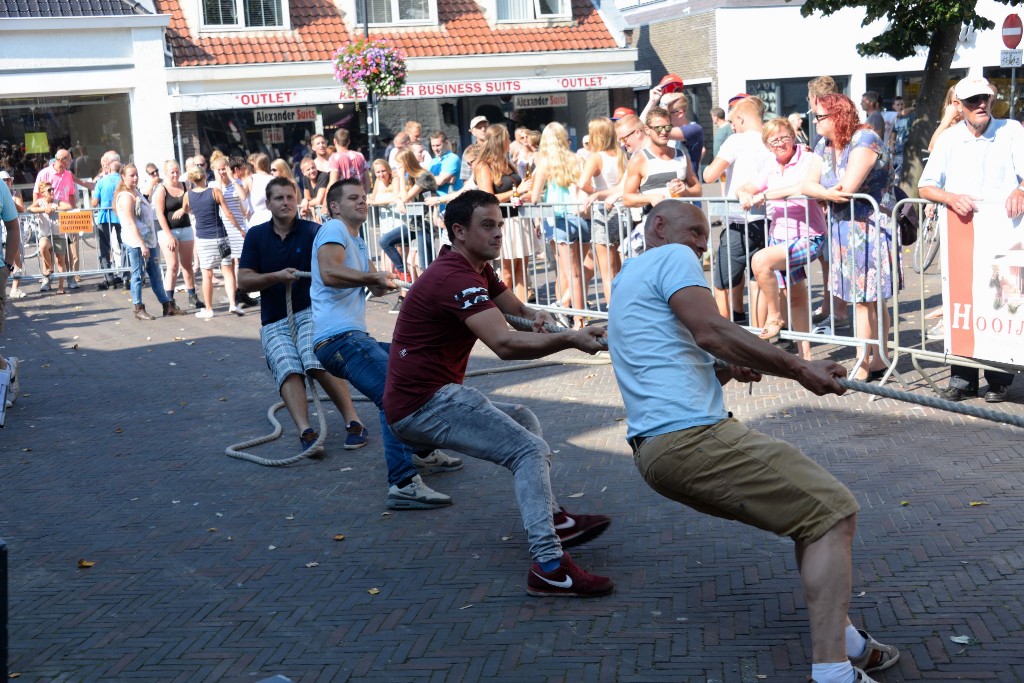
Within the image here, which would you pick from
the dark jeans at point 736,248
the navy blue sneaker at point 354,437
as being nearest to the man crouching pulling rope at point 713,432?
the navy blue sneaker at point 354,437

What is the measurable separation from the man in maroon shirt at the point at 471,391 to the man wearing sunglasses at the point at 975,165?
11.5 ft

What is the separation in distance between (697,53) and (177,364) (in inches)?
849

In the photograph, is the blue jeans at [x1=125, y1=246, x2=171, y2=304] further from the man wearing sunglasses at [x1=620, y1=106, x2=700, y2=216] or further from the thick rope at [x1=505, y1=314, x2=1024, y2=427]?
the thick rope at [x1=505, y1=314, x2=1024, y2=427]

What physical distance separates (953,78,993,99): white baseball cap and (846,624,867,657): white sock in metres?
4.69

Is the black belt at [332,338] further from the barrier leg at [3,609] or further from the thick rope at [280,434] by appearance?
the barrier leg at [3,609]

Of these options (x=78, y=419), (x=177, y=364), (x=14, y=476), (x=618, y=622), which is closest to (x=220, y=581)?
(x=618, y=622)

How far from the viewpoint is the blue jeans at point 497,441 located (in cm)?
498

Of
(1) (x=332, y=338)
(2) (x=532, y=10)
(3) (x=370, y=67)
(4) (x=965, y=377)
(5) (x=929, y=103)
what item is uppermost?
(2) (x=532, y=10)

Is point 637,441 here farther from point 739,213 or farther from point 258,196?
point 258,196

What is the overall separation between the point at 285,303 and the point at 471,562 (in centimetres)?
302

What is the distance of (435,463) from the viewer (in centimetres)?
696

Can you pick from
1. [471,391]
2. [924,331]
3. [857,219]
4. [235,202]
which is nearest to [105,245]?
[235,202]

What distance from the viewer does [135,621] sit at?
194 inches

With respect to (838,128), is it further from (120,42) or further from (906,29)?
(120,42)
